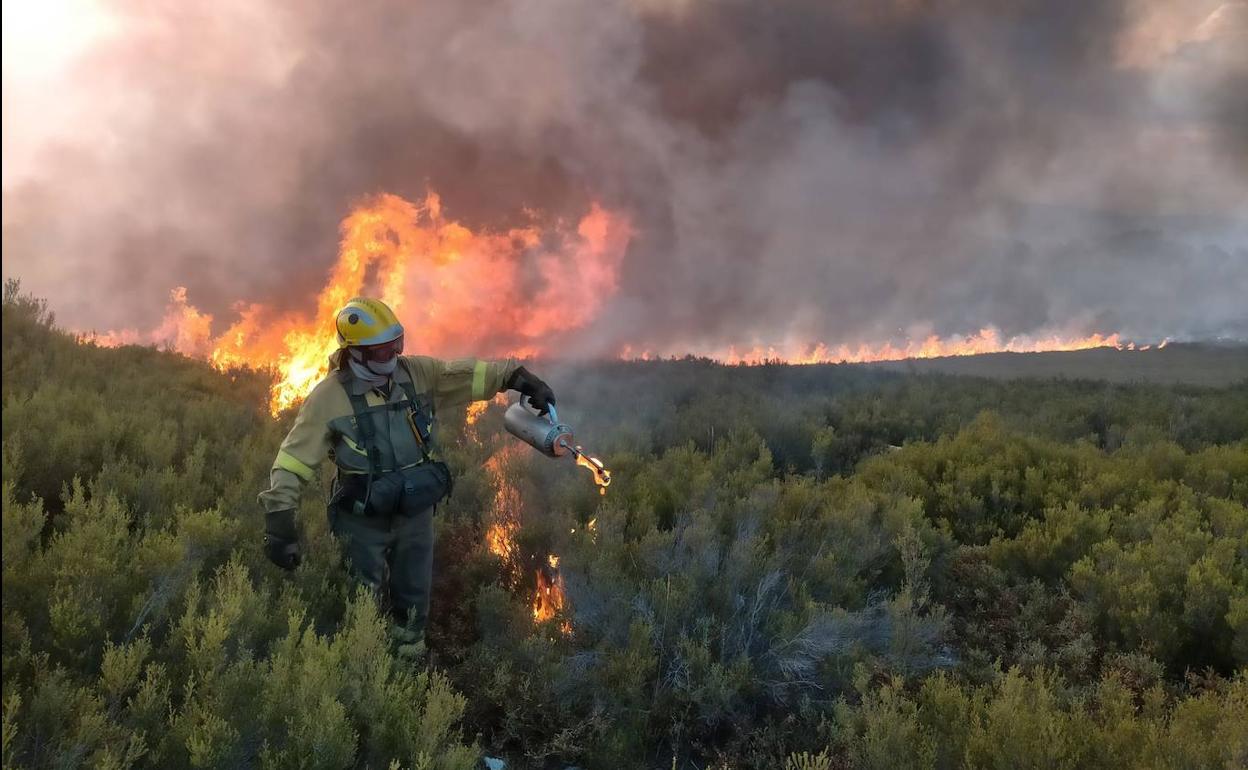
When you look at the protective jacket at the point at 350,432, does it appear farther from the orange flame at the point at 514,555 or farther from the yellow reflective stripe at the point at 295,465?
the orange flame at the point at 514,555

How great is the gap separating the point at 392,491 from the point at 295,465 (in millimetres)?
575

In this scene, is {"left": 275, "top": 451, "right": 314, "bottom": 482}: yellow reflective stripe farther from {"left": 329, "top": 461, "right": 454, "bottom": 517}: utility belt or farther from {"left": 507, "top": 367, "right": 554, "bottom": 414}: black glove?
{"left": 507, "top": 367, "right": 554, "bottom": 414}: black glove

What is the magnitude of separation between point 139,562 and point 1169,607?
7.16m

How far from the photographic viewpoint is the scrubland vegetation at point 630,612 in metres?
3.46

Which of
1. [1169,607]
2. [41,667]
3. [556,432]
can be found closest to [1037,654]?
[1169,607]

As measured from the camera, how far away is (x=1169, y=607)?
19.2 ft


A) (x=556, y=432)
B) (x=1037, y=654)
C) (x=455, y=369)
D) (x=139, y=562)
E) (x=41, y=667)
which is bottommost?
(x=1037, y=654)

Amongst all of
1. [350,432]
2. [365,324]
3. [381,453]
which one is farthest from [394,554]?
Result: [365,324]

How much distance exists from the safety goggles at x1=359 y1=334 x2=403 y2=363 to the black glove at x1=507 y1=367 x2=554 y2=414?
0.95 metres

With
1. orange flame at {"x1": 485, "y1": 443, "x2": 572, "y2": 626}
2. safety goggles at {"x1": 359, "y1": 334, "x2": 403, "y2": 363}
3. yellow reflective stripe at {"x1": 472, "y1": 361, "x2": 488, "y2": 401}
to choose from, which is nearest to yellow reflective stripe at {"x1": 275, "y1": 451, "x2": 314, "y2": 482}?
safety goggles at {"x1": 359, "y1": 334, "x2": 403, "y2": 363}

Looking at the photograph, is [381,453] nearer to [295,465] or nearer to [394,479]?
[394,479]

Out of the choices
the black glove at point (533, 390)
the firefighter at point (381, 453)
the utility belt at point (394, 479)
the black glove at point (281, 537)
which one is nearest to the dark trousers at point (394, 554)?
the firefighter at point (381, 453)

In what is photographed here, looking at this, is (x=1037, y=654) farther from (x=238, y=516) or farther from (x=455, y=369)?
(x=238, y=516)

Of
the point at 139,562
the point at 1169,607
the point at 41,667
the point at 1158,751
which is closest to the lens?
the point at 41,667
